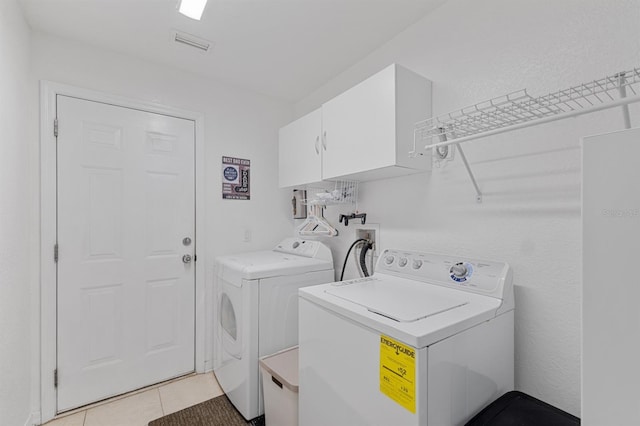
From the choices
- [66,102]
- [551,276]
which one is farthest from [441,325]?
[66,102]

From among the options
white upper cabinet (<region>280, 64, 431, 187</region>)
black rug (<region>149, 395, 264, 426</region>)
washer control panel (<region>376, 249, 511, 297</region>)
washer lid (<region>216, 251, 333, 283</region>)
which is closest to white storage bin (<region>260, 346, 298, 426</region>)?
black rug (<region>149, 395, 264, 426</region>)

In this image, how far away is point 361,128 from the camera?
1.71 meters

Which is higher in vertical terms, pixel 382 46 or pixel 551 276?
pixel 382 46

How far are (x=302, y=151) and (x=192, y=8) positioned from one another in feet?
3.58

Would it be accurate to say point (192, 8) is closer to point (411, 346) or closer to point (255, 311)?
point (255, 311)

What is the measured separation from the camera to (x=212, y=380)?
233 centimetres

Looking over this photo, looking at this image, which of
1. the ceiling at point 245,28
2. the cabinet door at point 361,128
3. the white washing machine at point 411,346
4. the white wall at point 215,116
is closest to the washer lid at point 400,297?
the white washing machine at point 411,346

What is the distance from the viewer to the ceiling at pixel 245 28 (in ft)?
5.43

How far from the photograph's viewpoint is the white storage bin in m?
1.54

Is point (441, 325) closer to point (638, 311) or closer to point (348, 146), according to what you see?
point (638, 311)

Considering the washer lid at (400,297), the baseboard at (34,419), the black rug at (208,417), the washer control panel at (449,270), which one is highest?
the washer control panel at (449,270)

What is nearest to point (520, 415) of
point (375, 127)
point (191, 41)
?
point (375, 127)

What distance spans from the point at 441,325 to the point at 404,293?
0.39 meters

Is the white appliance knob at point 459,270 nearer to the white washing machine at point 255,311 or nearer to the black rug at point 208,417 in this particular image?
the white washing machine at point 255,311
